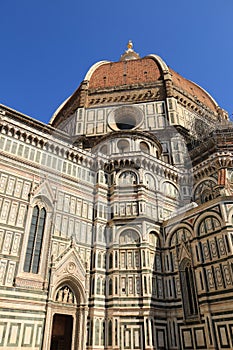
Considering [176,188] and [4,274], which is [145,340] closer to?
[4,274]

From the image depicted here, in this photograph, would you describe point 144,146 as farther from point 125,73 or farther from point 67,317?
point 125,73

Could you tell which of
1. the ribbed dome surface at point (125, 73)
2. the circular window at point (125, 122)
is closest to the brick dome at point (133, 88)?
the ribbed dome surface at point (125, 73)

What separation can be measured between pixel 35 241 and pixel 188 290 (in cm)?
955

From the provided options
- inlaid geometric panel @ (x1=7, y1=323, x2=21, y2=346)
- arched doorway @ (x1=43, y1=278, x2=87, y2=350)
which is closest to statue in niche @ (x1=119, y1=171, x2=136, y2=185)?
arched doorway @ (x1=43, y1=278, x2=87, y2=350)

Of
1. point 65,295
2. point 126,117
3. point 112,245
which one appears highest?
point 126,117

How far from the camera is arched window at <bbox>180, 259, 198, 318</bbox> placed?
1703 centimetres

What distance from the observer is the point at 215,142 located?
24.8m

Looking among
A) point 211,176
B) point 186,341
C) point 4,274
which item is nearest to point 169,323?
point 186,341

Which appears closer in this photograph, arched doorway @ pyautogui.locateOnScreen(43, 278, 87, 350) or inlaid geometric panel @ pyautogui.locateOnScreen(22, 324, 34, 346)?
inlaid geometric panel @ pyautogui.locateOnScreen(22, 324, 34, 346)

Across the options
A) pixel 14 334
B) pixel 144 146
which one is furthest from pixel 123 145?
pixel 14 334

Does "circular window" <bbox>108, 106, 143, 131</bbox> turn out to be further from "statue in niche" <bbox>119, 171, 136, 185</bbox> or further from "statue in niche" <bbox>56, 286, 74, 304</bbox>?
"statue in niche" <bbox>56, 286, 74, 304</bbox>

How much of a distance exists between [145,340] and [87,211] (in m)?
8.43

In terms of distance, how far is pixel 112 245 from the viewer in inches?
749

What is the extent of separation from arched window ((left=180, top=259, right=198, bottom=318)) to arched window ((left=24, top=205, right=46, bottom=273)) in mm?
8822
